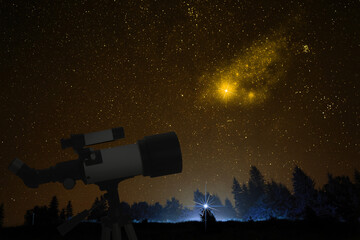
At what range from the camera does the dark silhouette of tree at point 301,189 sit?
1369 inches

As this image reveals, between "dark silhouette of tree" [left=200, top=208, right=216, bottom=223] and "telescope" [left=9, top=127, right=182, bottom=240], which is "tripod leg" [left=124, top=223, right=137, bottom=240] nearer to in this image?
"telescope" [left=9, top=127, right=182, bottom=240]

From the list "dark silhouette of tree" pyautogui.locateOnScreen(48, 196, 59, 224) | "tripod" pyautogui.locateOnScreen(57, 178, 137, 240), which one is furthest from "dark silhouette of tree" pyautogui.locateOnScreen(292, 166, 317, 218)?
"tripod" pyautogui.locateOnScreen(57, 178, 137, 240)

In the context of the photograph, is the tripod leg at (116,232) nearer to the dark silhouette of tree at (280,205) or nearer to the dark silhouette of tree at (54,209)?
the dark silhouette of tree at (280,205)

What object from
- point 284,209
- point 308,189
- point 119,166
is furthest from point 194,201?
Answer: point 119,166

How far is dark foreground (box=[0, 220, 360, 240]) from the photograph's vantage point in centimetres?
1008

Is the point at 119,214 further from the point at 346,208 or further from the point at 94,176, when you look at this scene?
the point at 346,208

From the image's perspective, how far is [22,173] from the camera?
259cm

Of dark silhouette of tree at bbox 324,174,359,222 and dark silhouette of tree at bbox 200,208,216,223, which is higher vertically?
dark silhouette of tree at bbox 200,208,216,223

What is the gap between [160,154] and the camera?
9.41ft

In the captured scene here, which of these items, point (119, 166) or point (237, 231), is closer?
point (119, 166)

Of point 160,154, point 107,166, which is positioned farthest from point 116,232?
point 160,154

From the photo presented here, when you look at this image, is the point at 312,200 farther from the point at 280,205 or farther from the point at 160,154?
the point at 160,154

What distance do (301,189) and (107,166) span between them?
38688 millimetres

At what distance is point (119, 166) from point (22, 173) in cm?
96
